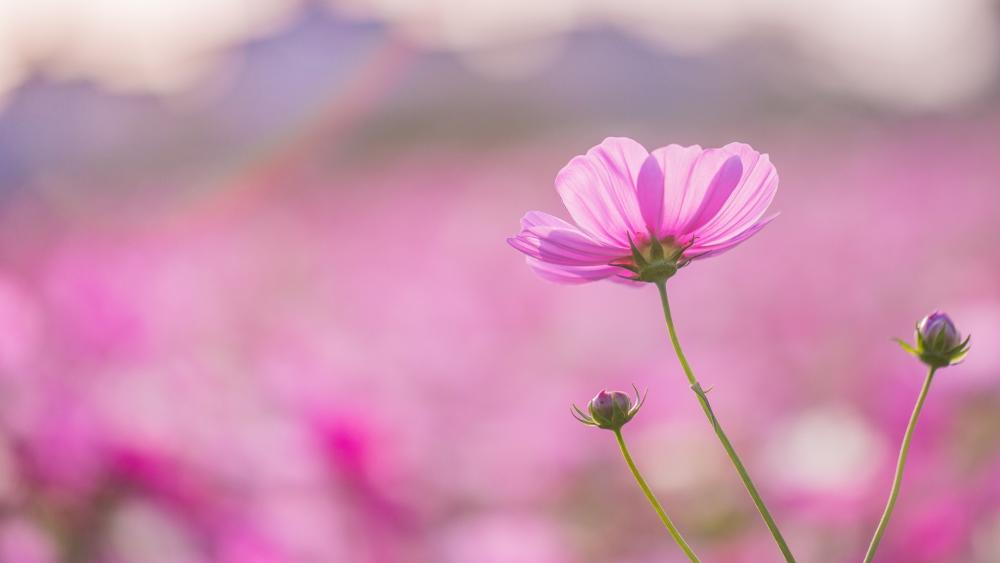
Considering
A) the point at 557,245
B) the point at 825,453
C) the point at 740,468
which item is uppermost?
the point at 825,453

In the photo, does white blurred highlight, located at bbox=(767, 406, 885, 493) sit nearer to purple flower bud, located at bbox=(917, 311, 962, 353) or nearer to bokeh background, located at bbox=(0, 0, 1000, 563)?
bokeh background, located at bbox=(0, 0, 1000, 563)

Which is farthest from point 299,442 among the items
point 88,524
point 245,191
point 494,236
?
point 245,191

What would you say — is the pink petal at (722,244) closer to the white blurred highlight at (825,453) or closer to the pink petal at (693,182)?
the pink petal at (693,182)

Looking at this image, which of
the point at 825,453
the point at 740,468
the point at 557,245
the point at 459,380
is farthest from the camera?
the point at 459,380


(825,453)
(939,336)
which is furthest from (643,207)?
(825,453)

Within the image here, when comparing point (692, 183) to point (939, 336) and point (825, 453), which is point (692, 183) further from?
point (825, 453)

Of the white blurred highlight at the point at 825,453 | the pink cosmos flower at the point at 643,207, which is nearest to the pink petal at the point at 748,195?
the pink cosmos flower at the point at 643,207
